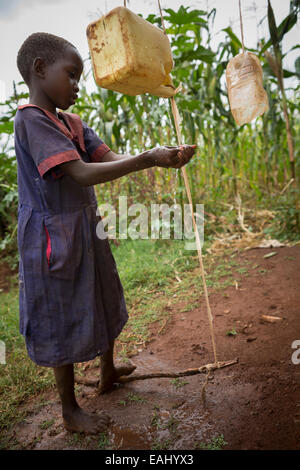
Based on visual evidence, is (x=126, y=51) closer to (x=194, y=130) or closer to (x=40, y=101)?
(x=40, y=101)

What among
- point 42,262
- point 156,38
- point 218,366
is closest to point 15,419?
point 42,262

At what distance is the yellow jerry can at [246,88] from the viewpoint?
1.25m

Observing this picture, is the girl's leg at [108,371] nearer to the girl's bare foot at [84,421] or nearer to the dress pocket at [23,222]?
the girl's bare foot at [84,421]

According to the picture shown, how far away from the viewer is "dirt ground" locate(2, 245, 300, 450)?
1.14 m

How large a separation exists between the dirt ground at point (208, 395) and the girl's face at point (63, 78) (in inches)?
45.8

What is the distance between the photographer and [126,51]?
3.17 feet

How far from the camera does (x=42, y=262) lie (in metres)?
1.18

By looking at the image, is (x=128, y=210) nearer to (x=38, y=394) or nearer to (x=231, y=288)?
(x=231, y=288)

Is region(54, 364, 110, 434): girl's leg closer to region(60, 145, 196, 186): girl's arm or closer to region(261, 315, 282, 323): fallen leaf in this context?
region(60, 145, 196, 186): girl's arm

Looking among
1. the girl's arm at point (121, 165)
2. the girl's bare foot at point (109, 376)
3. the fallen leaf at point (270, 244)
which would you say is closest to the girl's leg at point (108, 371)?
the girl's bare foot at point (109, 376)

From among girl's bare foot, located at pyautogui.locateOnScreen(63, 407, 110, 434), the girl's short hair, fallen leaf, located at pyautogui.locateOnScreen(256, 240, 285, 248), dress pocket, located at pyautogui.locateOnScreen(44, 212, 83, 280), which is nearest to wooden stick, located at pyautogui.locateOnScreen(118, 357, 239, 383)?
girl's bare foot, located at pyautogui.locateOnScreen(63, 407, 110, 434)

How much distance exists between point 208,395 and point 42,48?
142cm

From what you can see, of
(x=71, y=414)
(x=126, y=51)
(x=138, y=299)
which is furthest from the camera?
(x=138, y=299)

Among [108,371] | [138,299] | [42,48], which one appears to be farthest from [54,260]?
[138,299]
